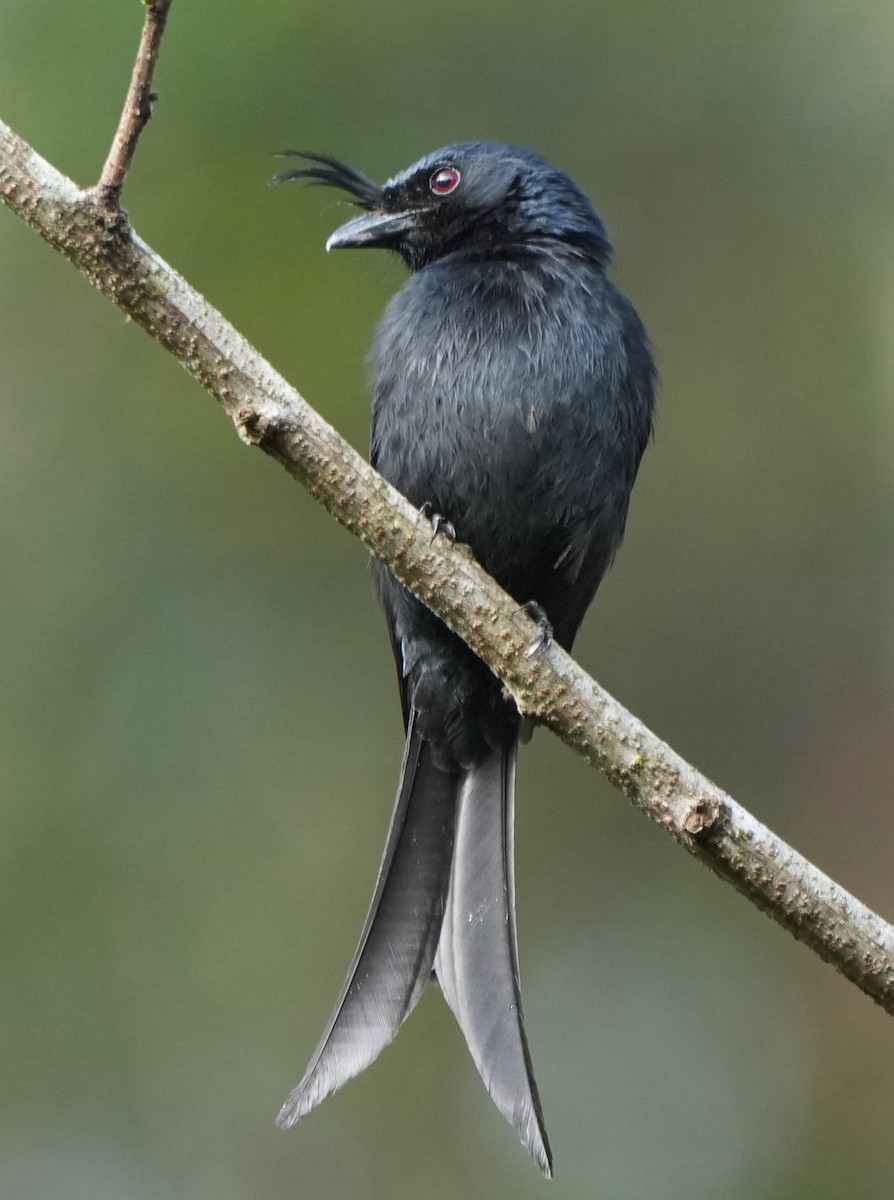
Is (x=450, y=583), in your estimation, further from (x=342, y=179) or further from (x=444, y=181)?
(x=342, y=179)

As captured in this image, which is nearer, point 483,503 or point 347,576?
point 483,503

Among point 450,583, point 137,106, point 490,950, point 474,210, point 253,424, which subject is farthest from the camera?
point 474,210

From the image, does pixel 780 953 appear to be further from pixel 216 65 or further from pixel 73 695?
pixel 216 65

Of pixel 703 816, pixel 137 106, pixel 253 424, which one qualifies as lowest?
pixel 703 816

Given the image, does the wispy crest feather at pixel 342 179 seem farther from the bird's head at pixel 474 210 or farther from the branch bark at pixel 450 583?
the branch bark at pixel 450 583

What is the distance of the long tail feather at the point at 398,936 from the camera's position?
3.12m

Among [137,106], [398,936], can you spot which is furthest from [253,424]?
[398,936]

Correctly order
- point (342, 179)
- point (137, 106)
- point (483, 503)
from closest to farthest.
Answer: point (137, 106)
point (483, 503)
point (342, 179)

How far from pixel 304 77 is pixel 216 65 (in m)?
0.35

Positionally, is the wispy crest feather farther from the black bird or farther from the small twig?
the small twig

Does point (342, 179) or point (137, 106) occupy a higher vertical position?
point (342, 179)

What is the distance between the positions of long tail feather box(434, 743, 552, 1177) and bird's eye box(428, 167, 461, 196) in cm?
146

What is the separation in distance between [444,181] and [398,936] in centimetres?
198

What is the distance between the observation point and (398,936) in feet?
11.3
